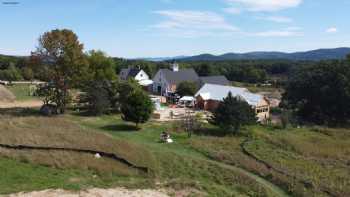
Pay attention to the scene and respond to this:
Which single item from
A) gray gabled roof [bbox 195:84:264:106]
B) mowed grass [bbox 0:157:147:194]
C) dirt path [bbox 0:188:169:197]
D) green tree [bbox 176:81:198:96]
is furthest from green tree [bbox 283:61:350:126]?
dirt path [bbox 0:188:169:197]

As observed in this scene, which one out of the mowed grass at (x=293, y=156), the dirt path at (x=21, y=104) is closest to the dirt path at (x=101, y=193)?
the mowed grass at (x=293, y=156)

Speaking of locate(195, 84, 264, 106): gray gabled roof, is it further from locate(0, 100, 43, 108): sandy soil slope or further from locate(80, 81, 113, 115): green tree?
locate(0, 100, 43, 108): sandy soil slope

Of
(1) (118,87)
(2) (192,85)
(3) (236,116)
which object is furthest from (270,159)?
(2) (192,85)

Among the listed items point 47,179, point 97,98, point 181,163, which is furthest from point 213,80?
point 47,179

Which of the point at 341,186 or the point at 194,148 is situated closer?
the point at 341,186

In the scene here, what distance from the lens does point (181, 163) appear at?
21609mm

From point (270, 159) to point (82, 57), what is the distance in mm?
20432

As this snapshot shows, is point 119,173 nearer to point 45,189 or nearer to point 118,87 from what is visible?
point 45,189

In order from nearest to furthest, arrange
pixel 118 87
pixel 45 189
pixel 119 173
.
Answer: pixel 45 189, pixel 119 173, pixel 118 87

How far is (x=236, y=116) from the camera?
31.0m

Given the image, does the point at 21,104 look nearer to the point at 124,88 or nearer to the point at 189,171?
the point at 124,88

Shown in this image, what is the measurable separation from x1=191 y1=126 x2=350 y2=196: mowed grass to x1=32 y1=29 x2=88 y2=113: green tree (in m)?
14.5

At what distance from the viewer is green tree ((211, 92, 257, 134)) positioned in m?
30.9

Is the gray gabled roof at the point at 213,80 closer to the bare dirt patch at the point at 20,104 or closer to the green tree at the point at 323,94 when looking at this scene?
the green tree at the point at 323,94
